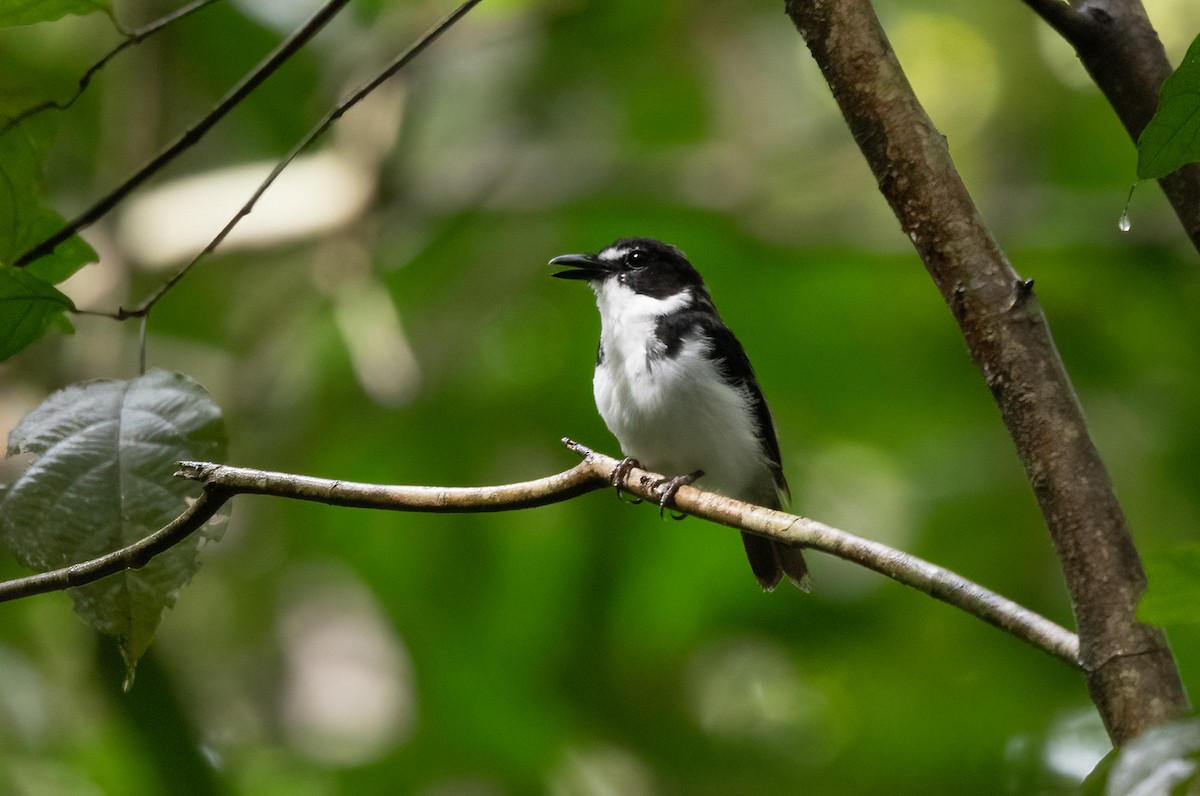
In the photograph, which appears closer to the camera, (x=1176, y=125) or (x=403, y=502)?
(x=1176, y=125)

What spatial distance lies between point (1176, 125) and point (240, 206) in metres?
4.82

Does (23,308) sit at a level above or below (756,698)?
above

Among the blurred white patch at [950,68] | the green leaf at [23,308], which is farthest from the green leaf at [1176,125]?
the blurred white patch at [950,68]

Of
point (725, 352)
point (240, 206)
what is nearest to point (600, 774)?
point (725, 352)

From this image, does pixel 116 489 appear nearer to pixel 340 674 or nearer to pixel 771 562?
pixel 771 562

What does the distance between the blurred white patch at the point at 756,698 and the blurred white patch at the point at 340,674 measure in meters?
1.21

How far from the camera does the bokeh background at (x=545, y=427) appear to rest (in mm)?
5016

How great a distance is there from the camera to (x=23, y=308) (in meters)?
2.07

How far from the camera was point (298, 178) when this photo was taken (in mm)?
6254

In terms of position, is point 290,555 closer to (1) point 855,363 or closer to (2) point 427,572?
(2) point 427,572

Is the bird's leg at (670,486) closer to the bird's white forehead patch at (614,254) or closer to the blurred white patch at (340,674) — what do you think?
the bird's white forehead patch at (614,254)

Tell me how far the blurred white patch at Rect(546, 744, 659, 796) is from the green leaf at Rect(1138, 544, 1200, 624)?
3812mm

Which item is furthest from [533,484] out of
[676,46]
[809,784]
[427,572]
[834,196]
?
[676,46]

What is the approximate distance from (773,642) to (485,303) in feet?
6.52
